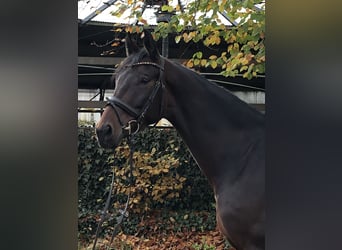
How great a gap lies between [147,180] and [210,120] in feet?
9.61

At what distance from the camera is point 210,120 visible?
2.62 meters

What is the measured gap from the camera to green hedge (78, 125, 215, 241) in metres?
5.43

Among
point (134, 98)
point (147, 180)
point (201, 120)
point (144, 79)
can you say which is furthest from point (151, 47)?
point (147, 180)

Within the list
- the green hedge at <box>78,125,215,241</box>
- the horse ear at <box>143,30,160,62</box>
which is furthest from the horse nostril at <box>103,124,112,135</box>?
the green hedge at <box>78,125,215,241</box>

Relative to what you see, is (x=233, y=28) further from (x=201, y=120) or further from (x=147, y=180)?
(x=147, y=180)

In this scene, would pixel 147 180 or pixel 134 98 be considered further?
pixel 147 180

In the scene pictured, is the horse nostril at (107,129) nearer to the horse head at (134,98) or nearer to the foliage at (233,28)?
the horse head at (134,98)

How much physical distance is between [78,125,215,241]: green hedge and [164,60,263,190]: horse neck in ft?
8.83

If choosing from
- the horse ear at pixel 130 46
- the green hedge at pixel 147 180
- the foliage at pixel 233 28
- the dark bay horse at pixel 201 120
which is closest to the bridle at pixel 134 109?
the dark bay horse at pixel 201 120

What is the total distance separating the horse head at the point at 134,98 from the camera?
8.51ft

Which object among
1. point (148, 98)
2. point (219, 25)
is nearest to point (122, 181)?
point (219, 25)
